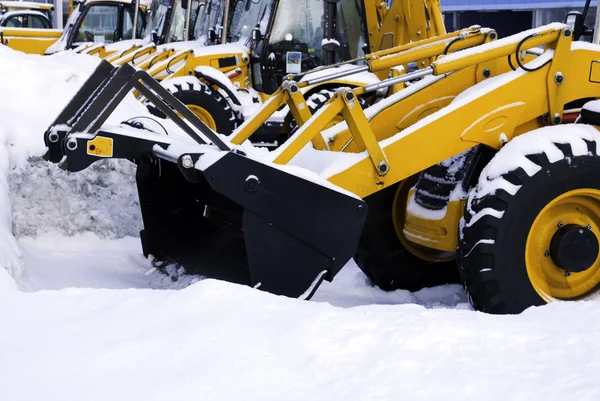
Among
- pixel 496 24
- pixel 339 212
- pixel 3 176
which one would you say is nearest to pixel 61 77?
pixel 3 176

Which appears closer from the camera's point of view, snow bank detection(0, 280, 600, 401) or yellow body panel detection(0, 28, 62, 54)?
snow bank detection(0, 280, 600, 401)

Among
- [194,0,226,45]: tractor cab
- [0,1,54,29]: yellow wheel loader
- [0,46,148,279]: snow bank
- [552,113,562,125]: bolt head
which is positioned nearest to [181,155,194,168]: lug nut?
[0,46,148,279]: snow bank

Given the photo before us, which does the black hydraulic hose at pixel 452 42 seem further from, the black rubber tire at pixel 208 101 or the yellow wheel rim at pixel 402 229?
the black rubber tire at pixel 208 101

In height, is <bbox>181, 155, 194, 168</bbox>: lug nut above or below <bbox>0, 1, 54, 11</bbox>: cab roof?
above

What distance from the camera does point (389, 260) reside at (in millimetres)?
5500

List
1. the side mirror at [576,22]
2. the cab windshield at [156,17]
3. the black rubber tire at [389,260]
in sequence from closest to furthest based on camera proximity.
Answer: the side mirror at [576,22]
the black rubber tire at [389,260]
the cab windshield at [156,17]

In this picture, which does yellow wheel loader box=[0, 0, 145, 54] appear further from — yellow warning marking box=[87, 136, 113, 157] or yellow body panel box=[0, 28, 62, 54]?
yellow warning marking box=[87, 136, 113, 157]

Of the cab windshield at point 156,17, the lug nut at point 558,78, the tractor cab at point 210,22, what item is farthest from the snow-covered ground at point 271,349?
the cab windshield at point 156,17

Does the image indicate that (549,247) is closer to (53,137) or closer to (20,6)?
(53,137)

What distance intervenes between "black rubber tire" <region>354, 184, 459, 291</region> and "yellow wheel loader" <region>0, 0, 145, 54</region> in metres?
11.5

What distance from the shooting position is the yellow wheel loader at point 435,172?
163 inches

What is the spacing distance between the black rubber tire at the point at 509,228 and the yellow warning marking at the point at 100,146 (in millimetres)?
1835

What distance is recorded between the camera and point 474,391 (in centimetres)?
260

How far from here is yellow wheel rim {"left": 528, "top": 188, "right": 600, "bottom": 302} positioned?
4.45m
